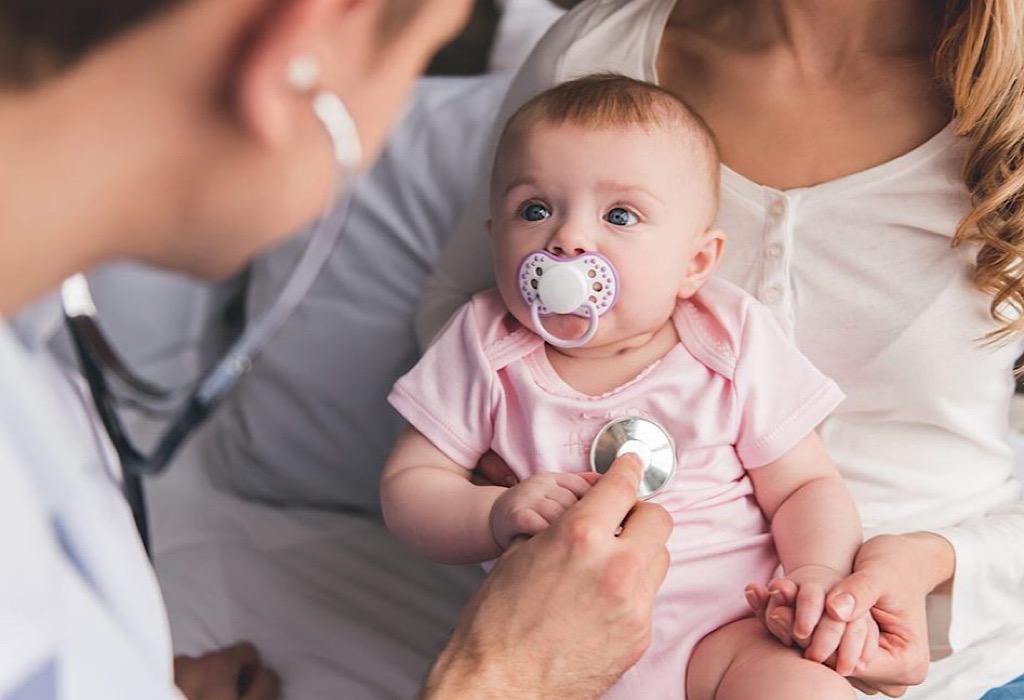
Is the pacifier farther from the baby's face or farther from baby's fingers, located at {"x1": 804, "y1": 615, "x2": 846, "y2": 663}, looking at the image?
baby's fingers, located at {"x1": 804, "y1": 615, "x2": 846, "y2": 663}

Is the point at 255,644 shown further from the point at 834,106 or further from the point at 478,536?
the point at 834,106

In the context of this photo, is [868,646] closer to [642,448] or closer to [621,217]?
[642,448]

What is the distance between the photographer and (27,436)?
0.77m

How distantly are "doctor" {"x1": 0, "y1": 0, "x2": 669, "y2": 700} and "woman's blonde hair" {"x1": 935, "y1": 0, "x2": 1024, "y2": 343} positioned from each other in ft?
1.90

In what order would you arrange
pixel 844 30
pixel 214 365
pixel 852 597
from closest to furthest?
→ pixel 214 365
pixel 852 597
pixel 844 30

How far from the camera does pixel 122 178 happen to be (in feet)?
2.24

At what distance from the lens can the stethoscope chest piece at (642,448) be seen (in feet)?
3.46

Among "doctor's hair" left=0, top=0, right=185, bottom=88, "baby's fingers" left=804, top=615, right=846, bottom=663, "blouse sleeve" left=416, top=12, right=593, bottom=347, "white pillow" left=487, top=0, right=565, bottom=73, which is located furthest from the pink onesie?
"white pillow" left=487, top=0, right=565, bottom=73

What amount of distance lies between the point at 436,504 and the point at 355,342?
49cm

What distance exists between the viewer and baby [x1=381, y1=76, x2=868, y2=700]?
1047 mm

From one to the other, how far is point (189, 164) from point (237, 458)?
37.9 inches

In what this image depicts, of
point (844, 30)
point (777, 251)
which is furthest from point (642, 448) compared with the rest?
point (844, 30)

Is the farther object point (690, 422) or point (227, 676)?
point (227, 676)

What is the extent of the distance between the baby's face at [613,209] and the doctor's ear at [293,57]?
0.38 meters
